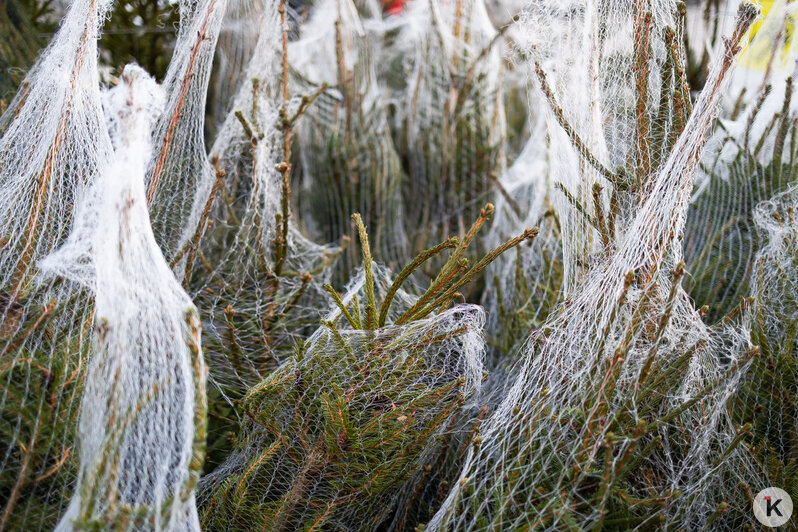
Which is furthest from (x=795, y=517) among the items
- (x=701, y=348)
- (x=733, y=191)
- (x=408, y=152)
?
(x=408, y=152)

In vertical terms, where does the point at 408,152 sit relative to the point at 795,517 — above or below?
above

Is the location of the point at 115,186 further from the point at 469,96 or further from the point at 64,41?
the point at 469,96

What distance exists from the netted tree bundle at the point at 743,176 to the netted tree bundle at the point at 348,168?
2.49 ft

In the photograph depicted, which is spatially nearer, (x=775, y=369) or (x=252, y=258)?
(x=775, y=369)

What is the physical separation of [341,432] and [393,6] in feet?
6.87

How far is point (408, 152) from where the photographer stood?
193 cm

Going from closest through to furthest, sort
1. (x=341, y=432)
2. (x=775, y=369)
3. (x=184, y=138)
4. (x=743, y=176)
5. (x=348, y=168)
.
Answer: (x=341, y=432) < (x=775, y=369) < (x=184, y=138) < (x=743, y=176) < (x=348, y=168)

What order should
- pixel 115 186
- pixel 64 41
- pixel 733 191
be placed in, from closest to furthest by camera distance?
pixel 115 186 < pixel 64 41 < pixel 733 191

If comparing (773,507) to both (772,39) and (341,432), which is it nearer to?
(341,432)

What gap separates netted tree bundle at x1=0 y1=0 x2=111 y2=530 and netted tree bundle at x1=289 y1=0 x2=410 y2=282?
690 mm

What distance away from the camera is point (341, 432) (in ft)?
2.90

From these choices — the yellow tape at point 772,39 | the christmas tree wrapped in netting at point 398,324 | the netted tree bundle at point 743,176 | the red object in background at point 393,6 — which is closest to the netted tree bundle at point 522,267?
the christmas tree wrapped in netting at point 398,324

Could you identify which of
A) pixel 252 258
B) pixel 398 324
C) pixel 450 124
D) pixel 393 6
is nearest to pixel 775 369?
pixel 398 324

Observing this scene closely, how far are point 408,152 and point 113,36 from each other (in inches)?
36.0
